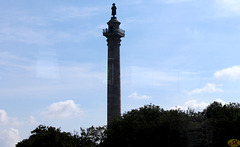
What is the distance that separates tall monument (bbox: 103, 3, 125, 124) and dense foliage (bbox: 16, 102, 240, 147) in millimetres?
8818

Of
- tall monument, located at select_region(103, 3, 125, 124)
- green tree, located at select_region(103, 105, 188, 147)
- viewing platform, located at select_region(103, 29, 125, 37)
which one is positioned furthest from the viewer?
viewing platform, located at select_region(103, 29, 125, 37)

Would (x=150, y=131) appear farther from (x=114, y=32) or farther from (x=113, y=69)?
(x=114, y=32)

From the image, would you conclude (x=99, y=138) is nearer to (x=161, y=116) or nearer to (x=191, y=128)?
(x=161, y=116)

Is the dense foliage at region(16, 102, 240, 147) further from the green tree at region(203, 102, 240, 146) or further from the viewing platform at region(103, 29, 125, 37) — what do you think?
the viewing platform at region(103, 29, 125, 37)

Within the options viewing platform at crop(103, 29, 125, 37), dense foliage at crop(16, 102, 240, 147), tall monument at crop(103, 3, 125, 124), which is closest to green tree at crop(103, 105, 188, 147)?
dense foliage at crop(16, 102, 240, 147)

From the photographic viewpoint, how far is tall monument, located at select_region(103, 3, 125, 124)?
88188 millimetres

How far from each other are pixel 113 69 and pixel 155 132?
25.0 metres

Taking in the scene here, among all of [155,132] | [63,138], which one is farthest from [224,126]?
[63,138]

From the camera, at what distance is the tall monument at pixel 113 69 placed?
88188mm

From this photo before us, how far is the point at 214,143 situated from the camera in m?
67.6

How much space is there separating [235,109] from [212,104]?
1001 cm

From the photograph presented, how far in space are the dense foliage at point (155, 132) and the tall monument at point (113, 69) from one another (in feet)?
28.9

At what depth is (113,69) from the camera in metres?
90.0

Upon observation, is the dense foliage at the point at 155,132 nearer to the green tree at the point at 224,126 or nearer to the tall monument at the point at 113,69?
the green tree at the point at 224,126
